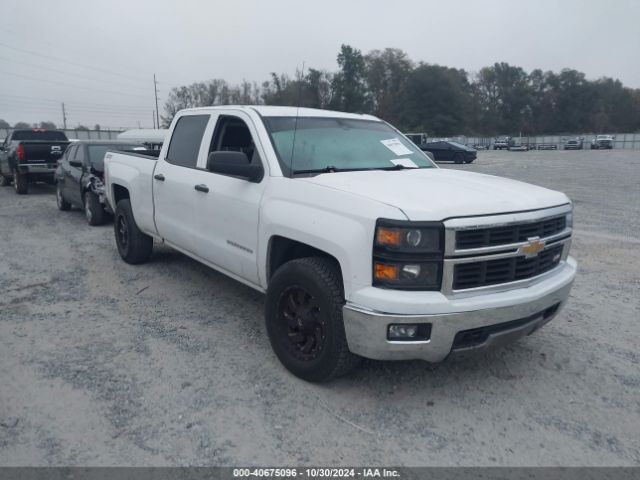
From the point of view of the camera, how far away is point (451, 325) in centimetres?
310

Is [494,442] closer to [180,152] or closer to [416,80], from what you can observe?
[180,152]

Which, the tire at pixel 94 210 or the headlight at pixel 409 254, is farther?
the tire at pixel 94 210

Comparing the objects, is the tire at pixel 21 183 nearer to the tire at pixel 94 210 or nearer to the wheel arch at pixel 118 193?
the tire at pixel 94 210

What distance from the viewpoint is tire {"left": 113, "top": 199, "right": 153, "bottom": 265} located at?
6512 millimetres

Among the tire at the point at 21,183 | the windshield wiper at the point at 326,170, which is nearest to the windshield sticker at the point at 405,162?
the windshield wiper at the point at 326,170

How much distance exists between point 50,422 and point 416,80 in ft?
277

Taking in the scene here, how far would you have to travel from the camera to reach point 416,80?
8181cm

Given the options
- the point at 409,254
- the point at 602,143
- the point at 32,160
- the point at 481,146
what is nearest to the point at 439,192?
the point at 409,254

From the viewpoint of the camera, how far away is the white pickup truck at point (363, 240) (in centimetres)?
310

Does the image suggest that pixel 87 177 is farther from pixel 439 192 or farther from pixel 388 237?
pixel 388 237

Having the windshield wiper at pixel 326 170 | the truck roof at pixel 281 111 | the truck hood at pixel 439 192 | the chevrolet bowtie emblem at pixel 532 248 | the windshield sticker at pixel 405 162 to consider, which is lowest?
the chevrolet bowtie emblem at pixel 532 248

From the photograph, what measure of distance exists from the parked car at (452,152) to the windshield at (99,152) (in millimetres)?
24013

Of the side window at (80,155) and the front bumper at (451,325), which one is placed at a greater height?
the side window at (80,155)

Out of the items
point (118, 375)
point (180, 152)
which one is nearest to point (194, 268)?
point (180, 152)
